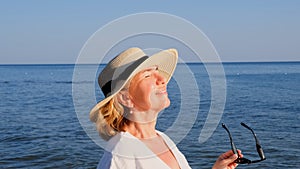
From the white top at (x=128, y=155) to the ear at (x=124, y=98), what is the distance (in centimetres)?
18

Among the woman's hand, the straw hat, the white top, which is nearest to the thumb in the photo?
the woman's hand

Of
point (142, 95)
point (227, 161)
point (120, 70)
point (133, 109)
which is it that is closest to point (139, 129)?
point (133, 109)

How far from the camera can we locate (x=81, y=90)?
8.19ft

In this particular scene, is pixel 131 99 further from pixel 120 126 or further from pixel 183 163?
pixel 183 163

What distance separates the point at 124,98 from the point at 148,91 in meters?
0.16

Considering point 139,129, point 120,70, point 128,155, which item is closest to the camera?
point 128,155

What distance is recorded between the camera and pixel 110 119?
2.72m

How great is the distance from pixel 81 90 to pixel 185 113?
69cm

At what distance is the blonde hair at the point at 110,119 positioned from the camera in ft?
8.83

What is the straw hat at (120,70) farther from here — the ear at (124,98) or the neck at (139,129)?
the neck at (139,129)

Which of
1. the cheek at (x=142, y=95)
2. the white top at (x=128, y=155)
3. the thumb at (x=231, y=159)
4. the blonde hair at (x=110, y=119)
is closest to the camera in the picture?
the white top at (x=128, y=155)

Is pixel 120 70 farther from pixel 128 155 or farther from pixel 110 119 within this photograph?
pixel 128 155

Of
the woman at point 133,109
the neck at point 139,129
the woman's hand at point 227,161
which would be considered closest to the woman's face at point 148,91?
the woman at point 133,109

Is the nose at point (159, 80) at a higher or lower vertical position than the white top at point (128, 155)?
higher
